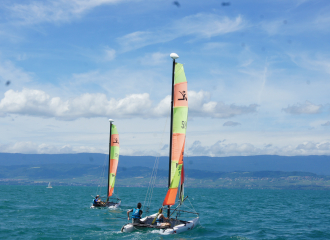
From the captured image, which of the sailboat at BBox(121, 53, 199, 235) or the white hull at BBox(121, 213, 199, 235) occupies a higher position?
the sailboat at BBox(121, 53, 199, 235)

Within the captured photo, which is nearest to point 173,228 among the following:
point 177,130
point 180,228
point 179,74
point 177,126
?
point 180,228

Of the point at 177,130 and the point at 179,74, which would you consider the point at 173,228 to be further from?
the point at 179,74

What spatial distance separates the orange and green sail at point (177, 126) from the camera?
26.4 metres

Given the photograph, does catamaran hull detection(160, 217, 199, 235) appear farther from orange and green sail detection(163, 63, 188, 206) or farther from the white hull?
orange and green sail detection(163, 63, 188, 206)

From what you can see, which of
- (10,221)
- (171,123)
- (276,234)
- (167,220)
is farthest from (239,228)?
(10,221)

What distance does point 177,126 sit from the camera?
26.5 m

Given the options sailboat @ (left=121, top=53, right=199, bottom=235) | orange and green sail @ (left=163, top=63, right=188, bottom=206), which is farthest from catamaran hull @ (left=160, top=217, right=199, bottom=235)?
orange and green sail @ (left=163, top=63, right=188, bottom=206)

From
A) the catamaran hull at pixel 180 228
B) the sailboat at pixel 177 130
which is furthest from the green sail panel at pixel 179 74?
the catamaran hull at pixel 180 228

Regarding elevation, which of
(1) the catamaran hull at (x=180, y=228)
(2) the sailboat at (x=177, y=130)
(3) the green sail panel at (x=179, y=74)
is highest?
(3) the green sail panel at (x=179, y=74)

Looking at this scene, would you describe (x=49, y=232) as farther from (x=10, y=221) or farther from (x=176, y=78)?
(x=176, y=78)

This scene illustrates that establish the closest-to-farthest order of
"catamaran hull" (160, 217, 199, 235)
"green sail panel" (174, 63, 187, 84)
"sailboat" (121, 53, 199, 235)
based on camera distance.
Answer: "catamaran hull" (160, 217, 199, 235), "sailboat" (121, 53, 199, 235), "green sail panel" (174, 63, 187, 84)

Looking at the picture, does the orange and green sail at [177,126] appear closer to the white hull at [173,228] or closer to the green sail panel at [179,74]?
the green sail panel at [179,74]

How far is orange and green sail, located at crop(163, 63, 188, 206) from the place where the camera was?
2636 cm

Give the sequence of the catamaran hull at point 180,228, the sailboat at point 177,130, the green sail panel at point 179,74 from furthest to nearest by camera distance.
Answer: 1. the green sail panel at point 179,74
2. the sailboat at point 177,130
3. the catamaran hull at point 180,228
